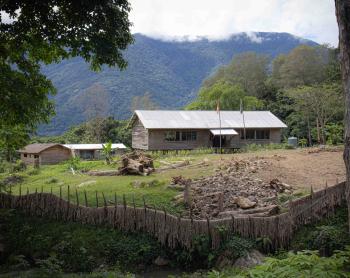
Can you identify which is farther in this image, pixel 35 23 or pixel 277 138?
pixel 277 138

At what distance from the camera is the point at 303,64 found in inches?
2197

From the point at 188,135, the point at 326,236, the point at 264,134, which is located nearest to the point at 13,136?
the point at 326,236

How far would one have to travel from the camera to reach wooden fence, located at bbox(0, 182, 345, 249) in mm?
9656

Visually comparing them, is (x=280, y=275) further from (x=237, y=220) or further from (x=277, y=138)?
(x=277, y=138)

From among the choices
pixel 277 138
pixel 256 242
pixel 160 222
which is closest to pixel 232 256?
pixel 256 242

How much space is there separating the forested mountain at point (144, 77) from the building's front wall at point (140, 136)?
3751 cm

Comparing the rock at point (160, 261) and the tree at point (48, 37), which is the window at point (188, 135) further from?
the rock at point (160, 261)

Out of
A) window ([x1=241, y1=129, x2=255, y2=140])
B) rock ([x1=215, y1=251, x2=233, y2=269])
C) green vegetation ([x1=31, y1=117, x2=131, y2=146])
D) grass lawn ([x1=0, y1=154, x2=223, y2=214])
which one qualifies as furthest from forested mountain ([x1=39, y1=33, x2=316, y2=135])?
rock ([x1=215, y1=251, x2=233, y2=269])

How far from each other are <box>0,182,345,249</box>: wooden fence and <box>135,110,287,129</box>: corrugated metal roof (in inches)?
Result: 893

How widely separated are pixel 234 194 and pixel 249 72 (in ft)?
184

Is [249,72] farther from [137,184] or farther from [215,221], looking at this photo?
[215,221]

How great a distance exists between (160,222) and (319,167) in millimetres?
10838

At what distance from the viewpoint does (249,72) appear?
2611 inches

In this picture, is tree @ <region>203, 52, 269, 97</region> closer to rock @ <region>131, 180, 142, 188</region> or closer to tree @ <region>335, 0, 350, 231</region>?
rock @ <region>131, 180, 142, 188</region>
